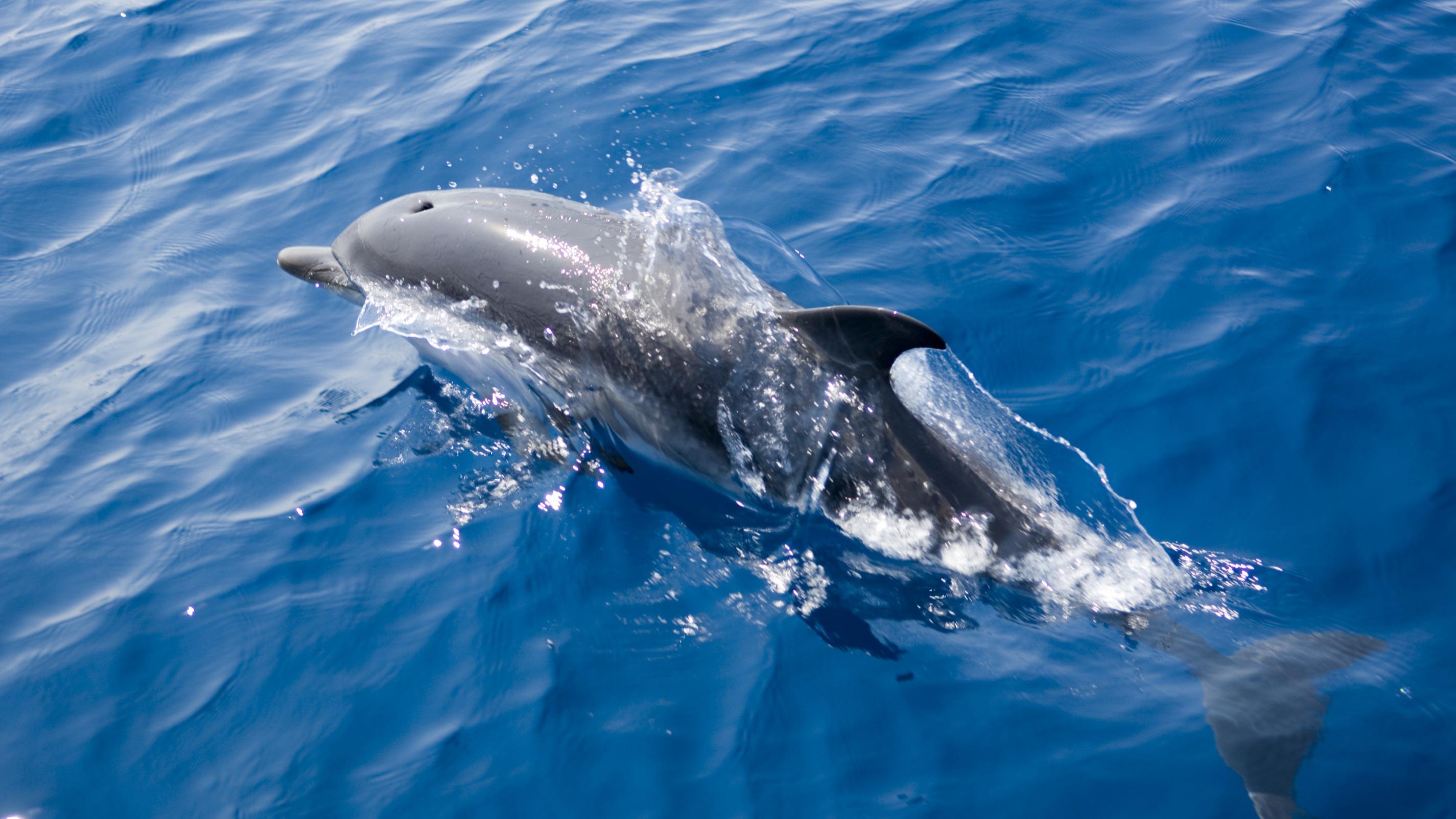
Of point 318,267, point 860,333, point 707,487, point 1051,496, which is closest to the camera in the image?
point 860,333

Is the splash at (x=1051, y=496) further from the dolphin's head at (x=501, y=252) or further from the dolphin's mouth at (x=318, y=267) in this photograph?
the dolphin's mouth at (x=318, y=267)

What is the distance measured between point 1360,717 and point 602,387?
3.92 meters

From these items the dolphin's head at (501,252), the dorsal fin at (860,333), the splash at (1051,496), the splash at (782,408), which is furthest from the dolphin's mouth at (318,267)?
the splash at (1051,496)

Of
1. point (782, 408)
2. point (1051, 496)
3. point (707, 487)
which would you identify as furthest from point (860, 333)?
point (1051, 496)

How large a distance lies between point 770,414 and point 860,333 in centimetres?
72

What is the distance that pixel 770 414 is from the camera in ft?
17.9

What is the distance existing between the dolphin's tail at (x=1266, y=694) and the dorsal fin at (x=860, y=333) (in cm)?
171

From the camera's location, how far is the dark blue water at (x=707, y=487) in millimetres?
4539

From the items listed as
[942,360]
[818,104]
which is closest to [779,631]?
[942,360]

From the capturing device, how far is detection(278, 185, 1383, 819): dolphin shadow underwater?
5.02 metres

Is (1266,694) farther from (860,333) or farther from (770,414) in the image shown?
(770,414)

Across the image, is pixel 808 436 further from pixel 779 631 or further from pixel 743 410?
pixel 779 631

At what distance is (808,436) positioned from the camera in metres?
5.46

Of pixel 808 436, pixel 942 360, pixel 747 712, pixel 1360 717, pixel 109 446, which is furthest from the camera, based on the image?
pixel 109 446
